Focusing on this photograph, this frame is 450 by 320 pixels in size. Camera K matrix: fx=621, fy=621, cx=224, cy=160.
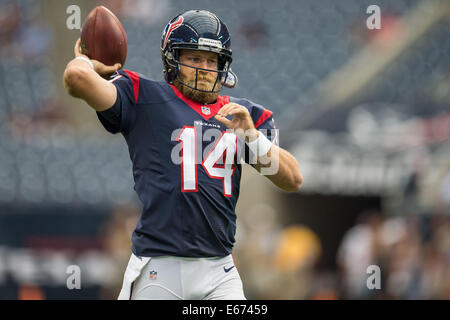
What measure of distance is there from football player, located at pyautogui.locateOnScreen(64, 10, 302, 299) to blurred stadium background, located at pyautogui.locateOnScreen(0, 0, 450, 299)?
3787mm

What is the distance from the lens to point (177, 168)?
267cm

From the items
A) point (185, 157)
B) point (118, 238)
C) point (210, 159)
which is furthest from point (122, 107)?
point (118, 238)

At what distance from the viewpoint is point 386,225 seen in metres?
6.72

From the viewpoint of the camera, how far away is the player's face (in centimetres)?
280

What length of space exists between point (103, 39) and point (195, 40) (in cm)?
42

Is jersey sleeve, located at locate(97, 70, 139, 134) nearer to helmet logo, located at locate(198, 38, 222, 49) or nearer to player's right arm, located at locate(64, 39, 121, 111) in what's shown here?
player's right arm, located at locate(64, 39, 121, 111)

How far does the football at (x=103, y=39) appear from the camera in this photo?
2.81m

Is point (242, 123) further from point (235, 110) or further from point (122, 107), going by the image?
point (122, 107)

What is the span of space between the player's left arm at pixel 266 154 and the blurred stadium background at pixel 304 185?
363cm

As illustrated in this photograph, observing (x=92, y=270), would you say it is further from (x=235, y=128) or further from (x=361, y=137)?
(x=235, y=128)

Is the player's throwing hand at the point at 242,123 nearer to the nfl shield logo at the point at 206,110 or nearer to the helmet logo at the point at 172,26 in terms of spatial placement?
the nfl shield logo at the point at 206,110

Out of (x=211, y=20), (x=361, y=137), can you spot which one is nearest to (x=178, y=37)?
(x=211, y=20)

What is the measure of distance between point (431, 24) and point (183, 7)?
12.4 feet

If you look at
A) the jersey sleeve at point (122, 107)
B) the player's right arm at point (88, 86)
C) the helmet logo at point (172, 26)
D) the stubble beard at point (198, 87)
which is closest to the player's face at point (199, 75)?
the stubble beard at point (198, 87)
